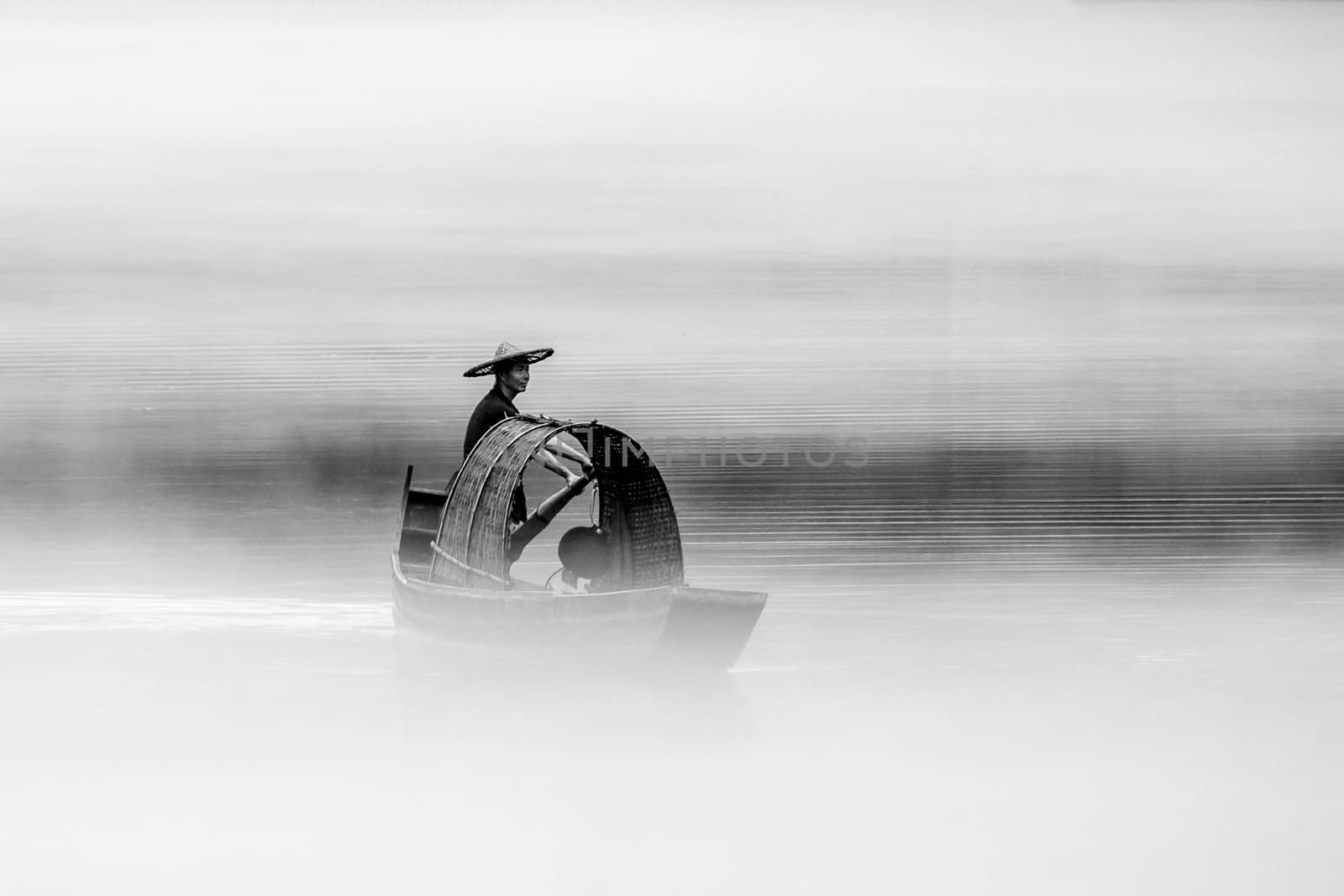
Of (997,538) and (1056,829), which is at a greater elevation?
(1056,829)

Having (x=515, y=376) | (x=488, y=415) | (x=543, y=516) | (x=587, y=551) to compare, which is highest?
(x=515, y=376)

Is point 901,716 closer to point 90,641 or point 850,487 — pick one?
point 90,641

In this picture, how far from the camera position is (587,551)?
658 cm

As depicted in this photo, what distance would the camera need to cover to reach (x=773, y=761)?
5469 mm

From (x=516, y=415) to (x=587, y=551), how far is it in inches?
29.2

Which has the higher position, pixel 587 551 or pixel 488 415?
pixel 488 415

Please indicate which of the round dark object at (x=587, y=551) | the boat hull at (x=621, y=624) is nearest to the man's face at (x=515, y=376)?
the round dark object at (x=587, y=551)

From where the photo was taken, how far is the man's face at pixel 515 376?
6.90 metres

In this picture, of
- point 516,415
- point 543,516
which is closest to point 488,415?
point 516,415

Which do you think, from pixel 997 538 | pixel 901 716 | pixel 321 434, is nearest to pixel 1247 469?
pixel 997 538

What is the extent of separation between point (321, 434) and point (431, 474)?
269 centimetres

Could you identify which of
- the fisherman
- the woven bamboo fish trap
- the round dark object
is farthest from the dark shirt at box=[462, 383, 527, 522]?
the round dark object

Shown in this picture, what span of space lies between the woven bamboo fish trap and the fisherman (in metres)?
0.10

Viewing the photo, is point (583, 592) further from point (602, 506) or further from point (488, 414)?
point (488, 414)
